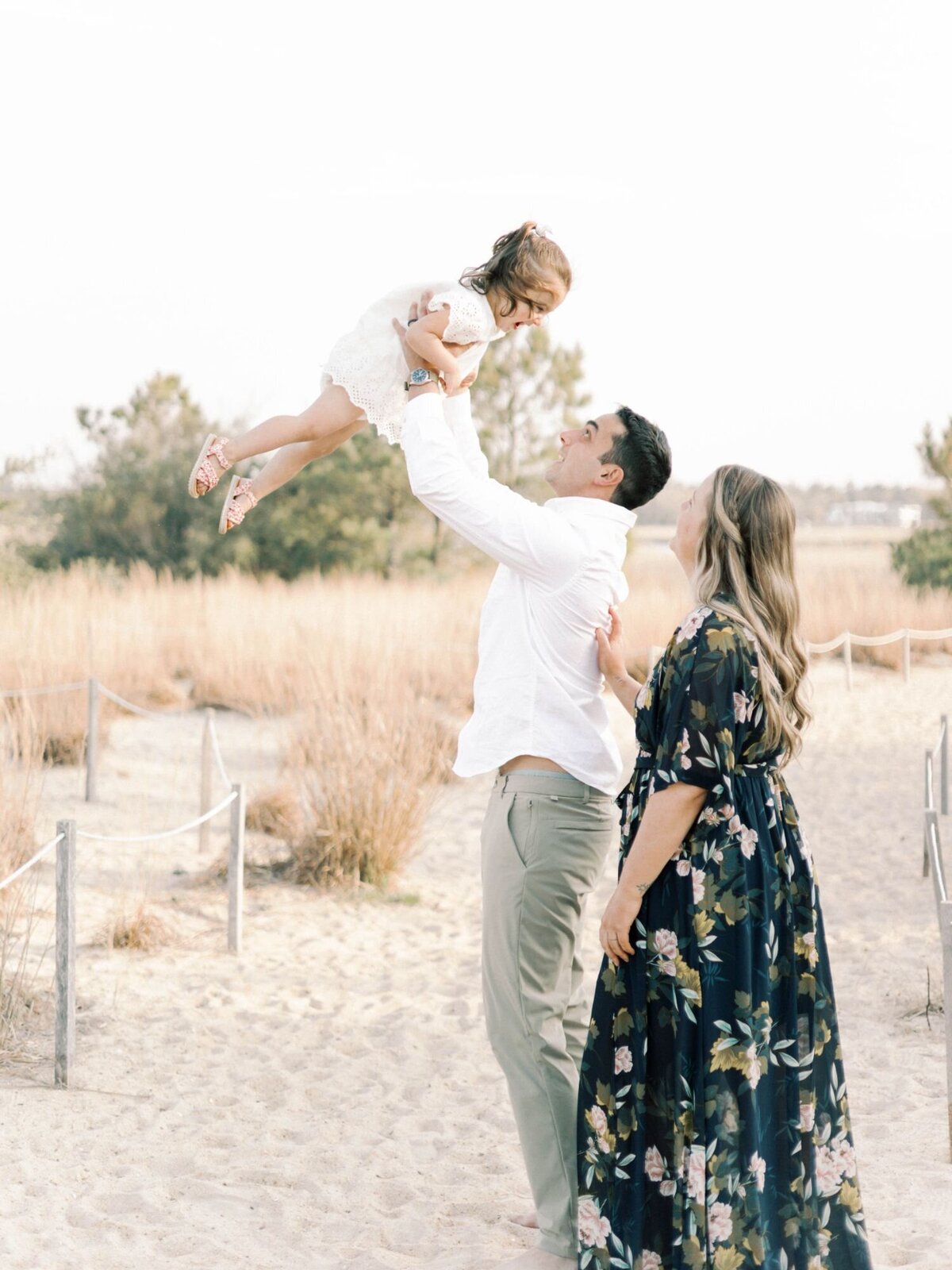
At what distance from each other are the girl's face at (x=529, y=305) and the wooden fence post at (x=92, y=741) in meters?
5.72

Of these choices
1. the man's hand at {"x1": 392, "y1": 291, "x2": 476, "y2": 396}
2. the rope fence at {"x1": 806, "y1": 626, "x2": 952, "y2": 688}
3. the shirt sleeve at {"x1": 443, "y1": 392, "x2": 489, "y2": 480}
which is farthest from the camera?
the rope fence at {"x1": 806, "y1": 626, "x2": 952, "y2": 688}

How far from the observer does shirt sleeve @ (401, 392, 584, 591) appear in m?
2.39

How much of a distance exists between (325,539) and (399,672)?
10972 millimetres

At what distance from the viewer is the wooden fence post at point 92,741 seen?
27.0 ft

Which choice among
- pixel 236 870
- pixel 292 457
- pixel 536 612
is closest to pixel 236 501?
pixel 292 457

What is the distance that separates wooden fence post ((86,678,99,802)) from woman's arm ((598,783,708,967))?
628 cm

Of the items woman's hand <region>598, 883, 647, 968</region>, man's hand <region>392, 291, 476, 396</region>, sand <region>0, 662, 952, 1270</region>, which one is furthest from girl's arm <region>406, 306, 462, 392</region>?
sand <region>0, 662, 952, 1270</region>

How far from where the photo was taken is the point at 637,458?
2596 millimetres

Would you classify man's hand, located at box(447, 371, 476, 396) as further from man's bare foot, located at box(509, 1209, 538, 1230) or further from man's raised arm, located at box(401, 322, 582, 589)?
man's bare foot, located at box(509, 1209, 538, 1230)

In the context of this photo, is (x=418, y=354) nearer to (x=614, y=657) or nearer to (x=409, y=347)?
(x=409, y=347)

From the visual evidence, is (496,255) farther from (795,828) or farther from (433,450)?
(795,828)

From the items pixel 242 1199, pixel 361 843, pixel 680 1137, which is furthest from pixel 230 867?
pixel 680 1137

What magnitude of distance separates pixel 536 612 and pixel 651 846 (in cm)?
50

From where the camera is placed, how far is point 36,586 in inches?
516
